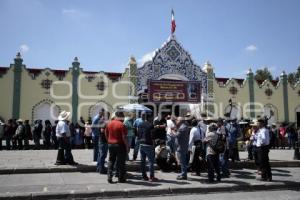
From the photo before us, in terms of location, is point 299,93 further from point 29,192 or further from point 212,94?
point 29,192

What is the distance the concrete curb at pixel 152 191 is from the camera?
6.77 metres

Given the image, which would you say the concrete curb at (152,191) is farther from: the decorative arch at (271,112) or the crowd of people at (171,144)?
the decorative arch at (271,112)

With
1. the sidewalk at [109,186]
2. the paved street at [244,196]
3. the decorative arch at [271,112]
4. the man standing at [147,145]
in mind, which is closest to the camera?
the sidewalk at [109,186]

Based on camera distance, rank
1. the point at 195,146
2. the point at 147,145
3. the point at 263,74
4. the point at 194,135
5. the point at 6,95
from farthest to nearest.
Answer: the point at 263,74 → the point at 6,95 → the point at 195,146 → the point at 194,135 → the point at 147,145

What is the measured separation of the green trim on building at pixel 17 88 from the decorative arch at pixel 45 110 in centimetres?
110

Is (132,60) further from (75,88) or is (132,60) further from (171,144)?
(171,144)

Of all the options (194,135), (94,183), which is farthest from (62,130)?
(194,135)

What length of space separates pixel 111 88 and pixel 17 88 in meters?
6.65

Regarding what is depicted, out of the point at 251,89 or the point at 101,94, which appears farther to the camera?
the point at 251,89

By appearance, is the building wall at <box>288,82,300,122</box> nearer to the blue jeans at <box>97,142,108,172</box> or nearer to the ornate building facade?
the ornate building facade

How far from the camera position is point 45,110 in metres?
23.1

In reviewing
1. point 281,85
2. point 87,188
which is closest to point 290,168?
point 87,188

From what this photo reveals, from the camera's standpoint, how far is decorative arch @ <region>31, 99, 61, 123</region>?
74.8ft

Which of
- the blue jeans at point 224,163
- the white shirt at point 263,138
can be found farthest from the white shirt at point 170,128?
the white shirt at point 263,138
